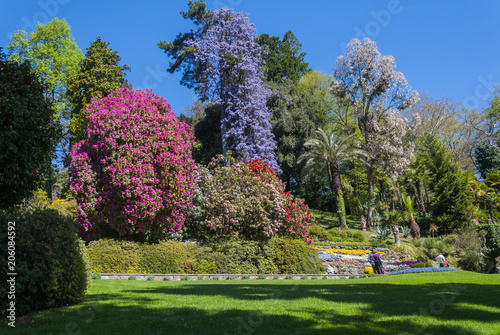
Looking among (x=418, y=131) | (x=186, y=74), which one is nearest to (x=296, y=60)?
(x=418, y=131)

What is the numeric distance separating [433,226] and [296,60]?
2544cm

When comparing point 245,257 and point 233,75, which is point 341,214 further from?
point 245,257

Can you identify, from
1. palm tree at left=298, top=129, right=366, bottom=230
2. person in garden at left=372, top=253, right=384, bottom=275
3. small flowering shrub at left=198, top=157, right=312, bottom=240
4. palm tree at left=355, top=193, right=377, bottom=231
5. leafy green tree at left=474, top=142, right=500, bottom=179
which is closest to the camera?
small flowering shrub at left=198, top=157, right=312, bottom=240

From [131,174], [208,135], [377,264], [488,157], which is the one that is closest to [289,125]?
[208,135]

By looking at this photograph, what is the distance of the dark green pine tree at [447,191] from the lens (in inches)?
1412

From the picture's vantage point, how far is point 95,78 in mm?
30375

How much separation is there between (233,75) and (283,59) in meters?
18.2

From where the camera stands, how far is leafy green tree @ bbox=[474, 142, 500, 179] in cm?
4541

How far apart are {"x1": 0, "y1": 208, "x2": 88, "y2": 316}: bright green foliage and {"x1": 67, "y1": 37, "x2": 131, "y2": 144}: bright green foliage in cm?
Result: 2263

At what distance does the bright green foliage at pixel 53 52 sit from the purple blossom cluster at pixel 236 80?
11942mm

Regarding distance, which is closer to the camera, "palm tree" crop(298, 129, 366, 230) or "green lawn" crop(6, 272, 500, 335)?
"green lawn" crop(6, 272, 500, 335)

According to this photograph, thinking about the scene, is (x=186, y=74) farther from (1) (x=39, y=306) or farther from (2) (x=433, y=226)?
(1) (x=39, y=306)

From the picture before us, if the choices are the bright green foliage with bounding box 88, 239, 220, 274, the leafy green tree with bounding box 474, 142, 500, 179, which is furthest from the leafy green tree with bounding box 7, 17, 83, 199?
the leafy green tree with bounding box 474, 142, 500, 179

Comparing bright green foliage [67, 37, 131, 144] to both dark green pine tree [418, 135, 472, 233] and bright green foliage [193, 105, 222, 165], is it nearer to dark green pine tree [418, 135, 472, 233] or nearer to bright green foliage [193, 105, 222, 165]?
bright green foliage [193, 105, 222, 165]
